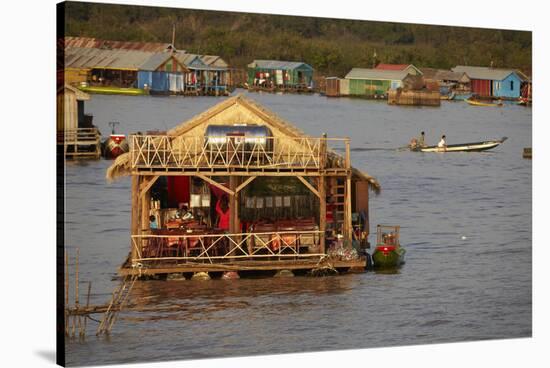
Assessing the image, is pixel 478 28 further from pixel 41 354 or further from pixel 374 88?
pixel 41 354

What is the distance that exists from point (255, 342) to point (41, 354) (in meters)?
2.61

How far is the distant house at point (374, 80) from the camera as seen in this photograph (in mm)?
18891

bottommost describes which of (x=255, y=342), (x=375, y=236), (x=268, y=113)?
(x=255, y=342)

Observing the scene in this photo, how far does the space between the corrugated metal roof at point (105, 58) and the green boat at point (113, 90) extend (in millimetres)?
253

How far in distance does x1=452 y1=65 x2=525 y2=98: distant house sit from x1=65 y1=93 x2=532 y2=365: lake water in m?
0.25

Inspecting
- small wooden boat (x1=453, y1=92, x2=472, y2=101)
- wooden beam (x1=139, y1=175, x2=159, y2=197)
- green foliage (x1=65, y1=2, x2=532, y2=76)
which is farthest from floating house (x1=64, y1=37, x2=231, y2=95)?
small wooden boat (x1=453, y1=92, x2=472, y2=101)

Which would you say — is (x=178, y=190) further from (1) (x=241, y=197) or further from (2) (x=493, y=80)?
(2) (x=493, y=80)

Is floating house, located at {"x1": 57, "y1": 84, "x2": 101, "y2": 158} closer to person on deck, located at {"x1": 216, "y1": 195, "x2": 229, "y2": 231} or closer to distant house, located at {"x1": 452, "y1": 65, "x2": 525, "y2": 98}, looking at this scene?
person on deck, located at {"x1": 216, "y1": 195, "x2": 229, "y2": 231}

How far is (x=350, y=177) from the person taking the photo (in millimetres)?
19359

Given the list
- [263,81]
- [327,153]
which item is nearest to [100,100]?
[263,81]

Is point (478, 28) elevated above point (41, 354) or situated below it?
above

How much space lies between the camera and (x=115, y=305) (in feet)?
56.2

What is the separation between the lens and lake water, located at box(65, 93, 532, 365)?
17.3m

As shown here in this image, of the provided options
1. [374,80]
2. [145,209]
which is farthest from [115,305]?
[374,80]
